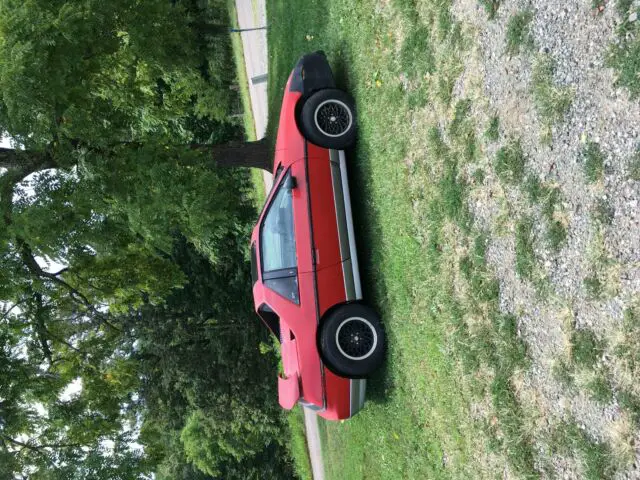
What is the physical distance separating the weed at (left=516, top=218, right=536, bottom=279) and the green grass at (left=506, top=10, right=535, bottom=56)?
4.81 ft

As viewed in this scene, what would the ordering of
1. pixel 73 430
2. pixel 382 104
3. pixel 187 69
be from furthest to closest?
pixel 187 69, pixel 73 430, pixel 382 104

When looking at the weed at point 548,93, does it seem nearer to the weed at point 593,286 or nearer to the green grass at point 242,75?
the weed at point 593,286

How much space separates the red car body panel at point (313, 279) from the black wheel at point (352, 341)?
157mm

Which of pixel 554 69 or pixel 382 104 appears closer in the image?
pixel 554 69

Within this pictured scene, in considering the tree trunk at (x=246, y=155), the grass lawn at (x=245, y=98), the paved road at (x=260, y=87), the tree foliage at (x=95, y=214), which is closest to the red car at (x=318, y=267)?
the tree foliage at (x=95, y=214)

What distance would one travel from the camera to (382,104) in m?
7.38

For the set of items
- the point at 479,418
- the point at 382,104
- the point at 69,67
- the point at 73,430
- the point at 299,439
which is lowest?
the point at 299,439

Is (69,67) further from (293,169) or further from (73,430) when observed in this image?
(73,430)

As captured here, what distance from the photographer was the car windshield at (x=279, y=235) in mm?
7793

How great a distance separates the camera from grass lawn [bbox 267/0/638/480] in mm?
4602

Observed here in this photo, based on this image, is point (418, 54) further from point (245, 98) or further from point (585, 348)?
point (245, 98)

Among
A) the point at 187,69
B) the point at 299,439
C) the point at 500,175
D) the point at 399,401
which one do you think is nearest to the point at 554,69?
the point at 500,175

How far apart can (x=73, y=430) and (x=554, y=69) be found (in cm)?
1127

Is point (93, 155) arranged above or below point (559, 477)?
above
